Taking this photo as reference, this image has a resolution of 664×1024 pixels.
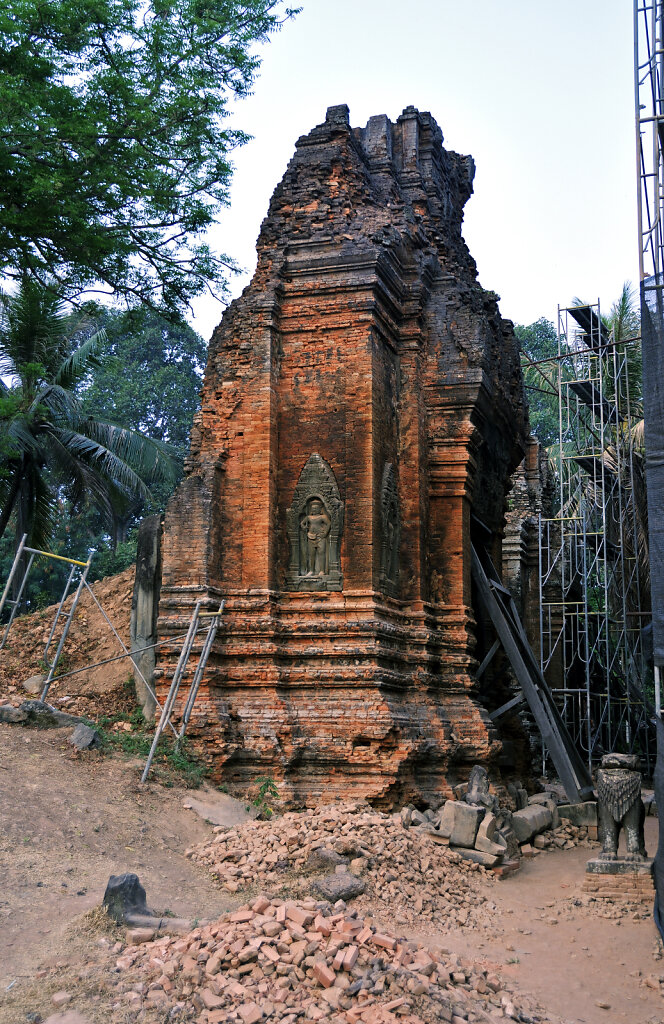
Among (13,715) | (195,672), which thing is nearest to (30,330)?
(195,672)

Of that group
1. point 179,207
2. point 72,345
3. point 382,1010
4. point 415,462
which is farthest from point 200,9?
point 72,345

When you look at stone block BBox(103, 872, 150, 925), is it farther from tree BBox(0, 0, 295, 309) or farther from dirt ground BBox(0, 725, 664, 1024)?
tree BBox(0, 0, 295, 309)

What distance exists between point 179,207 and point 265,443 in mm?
2654

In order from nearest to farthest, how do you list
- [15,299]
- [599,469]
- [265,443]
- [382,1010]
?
[382,1010], [265,443], [15,299], [599,469]

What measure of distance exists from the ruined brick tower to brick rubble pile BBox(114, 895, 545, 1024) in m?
4.12

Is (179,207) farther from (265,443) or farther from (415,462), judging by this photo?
(415,462)

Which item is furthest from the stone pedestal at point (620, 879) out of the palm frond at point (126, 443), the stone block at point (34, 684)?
the palm frond at point (126, 443)

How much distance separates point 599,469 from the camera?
66.9 ft

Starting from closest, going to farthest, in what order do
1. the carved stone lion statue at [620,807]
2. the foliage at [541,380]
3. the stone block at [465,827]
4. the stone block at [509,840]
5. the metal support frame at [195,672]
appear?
the carved stone lion statue at [620,807] → the metal support frame at [195,672] → the stone block at [465,827] → the stone block at [509,840] → the foliage at [541,380]

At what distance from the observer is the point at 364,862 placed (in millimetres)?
8227

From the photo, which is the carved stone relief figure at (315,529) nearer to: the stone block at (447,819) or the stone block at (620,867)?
the stone block at (447,819)

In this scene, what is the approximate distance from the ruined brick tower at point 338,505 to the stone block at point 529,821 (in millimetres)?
706

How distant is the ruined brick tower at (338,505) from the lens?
34.3ft

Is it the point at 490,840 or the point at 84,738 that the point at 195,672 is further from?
the point at 490,840
